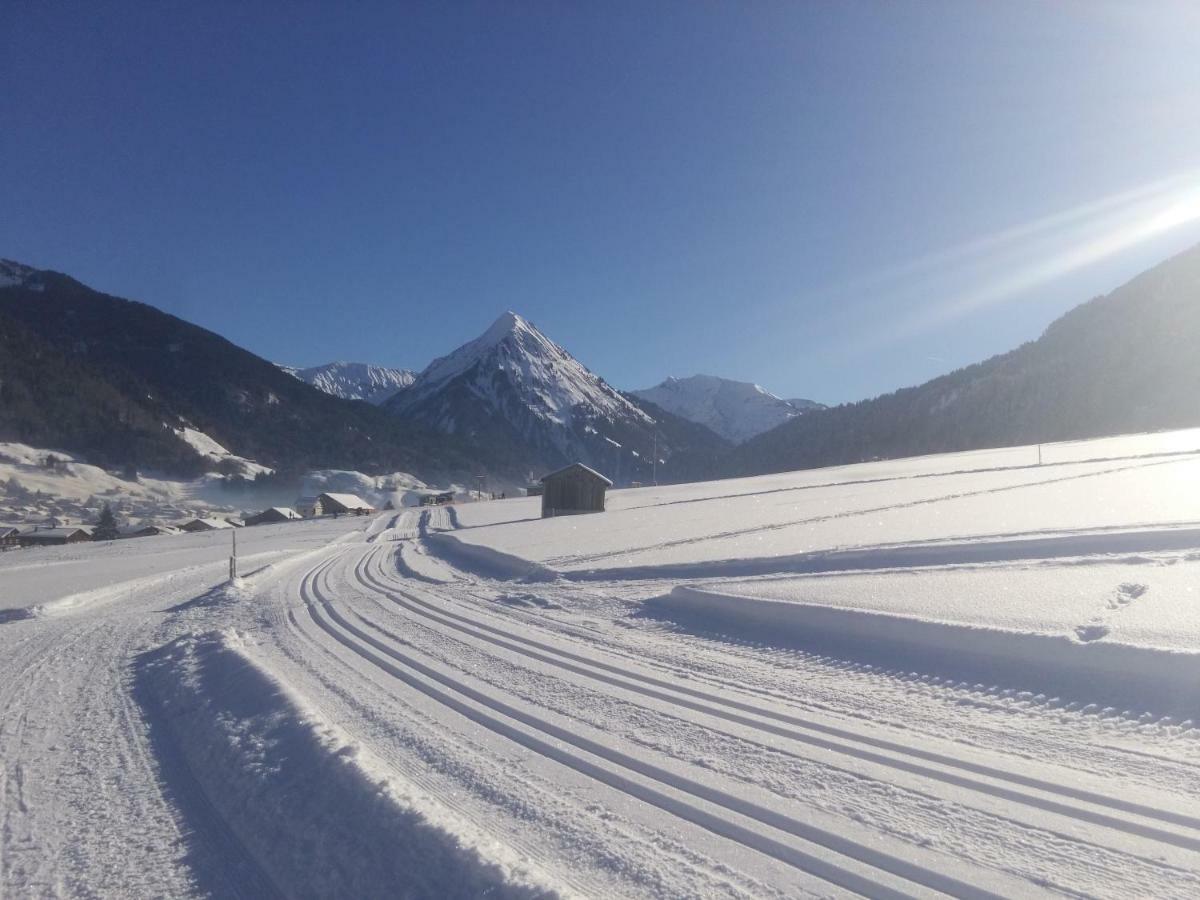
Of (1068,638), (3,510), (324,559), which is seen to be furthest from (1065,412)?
(3,510)

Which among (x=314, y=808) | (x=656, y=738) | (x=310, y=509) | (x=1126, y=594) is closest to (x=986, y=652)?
(x=1126, y=594)

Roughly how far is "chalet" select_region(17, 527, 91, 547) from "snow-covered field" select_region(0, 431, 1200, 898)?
67601 millimetres

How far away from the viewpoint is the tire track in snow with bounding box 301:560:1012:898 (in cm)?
390

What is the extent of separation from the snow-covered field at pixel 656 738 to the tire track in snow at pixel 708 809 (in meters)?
0.02

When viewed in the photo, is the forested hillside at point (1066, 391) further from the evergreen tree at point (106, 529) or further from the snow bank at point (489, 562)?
the evergreen tree at point (106, 529)

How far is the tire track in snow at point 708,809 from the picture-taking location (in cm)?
390

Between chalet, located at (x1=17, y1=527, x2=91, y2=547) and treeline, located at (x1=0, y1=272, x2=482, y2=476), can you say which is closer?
chalet, located at (x1=17, y1=527, x2=91, y2=547)

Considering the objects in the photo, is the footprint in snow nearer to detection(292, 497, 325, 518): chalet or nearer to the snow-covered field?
the snow-covered field

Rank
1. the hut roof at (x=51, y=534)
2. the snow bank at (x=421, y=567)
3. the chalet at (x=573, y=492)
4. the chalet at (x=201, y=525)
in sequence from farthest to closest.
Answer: the chalet at (x=201, y=525) < the hut roof at (x=51, y=534) < the chalet at (x=573, y=492) < the snow bank at (x=421, y=567)

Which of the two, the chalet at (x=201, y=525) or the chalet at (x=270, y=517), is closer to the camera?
the chalet at (x=201, y=525)

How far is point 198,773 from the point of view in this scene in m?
6.01

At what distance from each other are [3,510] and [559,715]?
10062 centimetres

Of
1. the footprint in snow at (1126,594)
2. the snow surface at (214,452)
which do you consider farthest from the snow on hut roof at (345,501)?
the footprint in snow at (1126,594)

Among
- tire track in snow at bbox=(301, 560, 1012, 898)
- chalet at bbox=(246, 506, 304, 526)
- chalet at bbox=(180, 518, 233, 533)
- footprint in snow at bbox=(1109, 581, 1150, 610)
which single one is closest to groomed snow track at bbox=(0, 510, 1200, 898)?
tire track in snow at bbox=(301, 560, 1012, 898)
